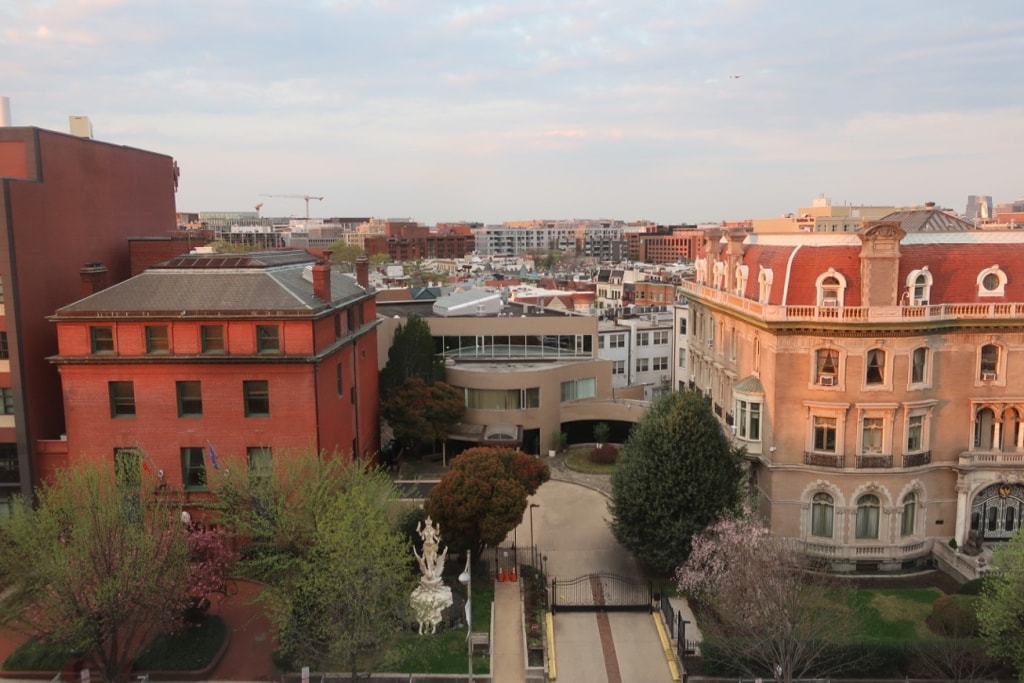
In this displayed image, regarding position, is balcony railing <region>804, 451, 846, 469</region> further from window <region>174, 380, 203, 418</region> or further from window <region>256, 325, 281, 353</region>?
window <region>174, 380, 203, 418</region>

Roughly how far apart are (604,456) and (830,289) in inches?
941

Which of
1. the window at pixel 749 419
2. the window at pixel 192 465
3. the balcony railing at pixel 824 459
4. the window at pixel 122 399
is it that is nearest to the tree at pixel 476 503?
the window at pixel 192 465

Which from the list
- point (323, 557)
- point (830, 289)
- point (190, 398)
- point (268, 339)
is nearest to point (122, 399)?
point (190, 398)

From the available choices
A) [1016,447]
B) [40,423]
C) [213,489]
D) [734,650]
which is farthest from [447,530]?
[1016,447]

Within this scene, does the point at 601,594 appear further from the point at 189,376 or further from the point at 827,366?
the point at 189,376

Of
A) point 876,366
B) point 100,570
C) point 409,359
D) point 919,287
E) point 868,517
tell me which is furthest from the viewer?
point 409,359

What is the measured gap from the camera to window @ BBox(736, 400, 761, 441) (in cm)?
3978

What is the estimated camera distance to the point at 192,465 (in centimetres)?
3734

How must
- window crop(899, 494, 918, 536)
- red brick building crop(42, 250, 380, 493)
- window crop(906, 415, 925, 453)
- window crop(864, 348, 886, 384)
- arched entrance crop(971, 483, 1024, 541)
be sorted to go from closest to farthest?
red brick building crop(42, 250, 380, 493) < window crop(864, 348, 886, 384) < window crop(906, 415, 925, 453) < window crop(899, 494, 918, 536) < arched entrance crop(971, 483, 1024, 541)

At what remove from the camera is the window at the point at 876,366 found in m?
37.4

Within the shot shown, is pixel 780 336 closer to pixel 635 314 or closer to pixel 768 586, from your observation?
pixel 768 586

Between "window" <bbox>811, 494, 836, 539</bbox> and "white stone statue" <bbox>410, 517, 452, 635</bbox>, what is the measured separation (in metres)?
19.3

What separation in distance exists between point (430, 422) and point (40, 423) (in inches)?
931

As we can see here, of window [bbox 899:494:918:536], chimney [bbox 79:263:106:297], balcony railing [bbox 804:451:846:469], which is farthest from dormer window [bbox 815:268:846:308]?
chimney [bbox 79:263:106:297]
